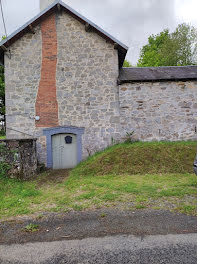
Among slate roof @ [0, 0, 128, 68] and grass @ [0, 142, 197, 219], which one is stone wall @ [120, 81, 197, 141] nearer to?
grass @ [0, 142, 197, 219]

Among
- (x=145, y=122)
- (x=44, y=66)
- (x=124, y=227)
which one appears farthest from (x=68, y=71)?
(x=124, y=227)

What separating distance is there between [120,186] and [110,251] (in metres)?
3.02

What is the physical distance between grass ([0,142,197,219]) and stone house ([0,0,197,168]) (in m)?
1.27

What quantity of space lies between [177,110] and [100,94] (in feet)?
12.9

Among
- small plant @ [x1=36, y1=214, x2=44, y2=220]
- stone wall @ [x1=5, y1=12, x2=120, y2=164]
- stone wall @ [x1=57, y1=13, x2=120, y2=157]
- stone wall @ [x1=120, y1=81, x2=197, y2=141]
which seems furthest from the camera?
stone wall @ [x1=120, y1=81, x2=197, y2=141]

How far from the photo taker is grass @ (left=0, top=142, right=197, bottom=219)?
4.43 m

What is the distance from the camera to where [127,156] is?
8023mm

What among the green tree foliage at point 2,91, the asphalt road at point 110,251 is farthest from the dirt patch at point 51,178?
the green tree foliage at point 2,91

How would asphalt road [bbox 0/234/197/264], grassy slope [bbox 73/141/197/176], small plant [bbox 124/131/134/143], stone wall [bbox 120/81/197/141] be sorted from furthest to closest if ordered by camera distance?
stone wall [bbox 120/81/197/141] → small plant [bbox 124/131/134/143] → grassy slope [bbox 73/141/197/176] → asphalt road [bbox 0/234/197/264]

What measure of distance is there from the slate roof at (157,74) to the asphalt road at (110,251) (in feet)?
25.4

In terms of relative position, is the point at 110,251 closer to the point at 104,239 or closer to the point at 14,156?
the point at 104,239

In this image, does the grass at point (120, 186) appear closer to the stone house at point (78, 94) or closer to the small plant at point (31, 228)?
the small plant at point (31, 228)

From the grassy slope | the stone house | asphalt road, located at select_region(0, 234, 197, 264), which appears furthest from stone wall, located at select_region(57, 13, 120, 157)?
asphalt road, located at select_region(0, 234, 197, 264)

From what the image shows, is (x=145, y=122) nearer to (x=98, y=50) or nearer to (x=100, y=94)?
(x=100, y=94)
